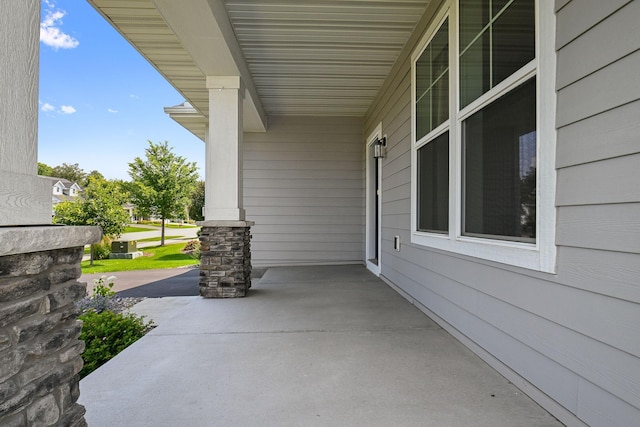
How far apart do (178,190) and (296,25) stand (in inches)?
452

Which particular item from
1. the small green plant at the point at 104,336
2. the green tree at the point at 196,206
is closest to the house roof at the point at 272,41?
the small green plant at the point at 104,336

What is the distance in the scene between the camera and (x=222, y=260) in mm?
4246

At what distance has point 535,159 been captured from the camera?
187 centimetres

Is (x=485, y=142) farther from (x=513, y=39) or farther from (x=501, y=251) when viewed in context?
(x=501, y=251)

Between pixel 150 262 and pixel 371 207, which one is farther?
pixel 150 262

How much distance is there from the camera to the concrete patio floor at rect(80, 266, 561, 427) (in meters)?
1.73

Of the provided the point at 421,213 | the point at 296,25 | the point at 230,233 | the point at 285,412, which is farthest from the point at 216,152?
the point at 285,412

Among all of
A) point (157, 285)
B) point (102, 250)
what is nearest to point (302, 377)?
point (157, 285)

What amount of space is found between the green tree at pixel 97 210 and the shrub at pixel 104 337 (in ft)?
29.9

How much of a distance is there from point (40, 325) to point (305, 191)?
6049mm

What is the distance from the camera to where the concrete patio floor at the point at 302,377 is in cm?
173

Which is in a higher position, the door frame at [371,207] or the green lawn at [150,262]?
the door frame at [371,207]

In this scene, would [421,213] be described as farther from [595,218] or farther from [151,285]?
[151,285]

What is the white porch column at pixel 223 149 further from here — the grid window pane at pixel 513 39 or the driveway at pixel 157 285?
the grid window pane at pixel 513 39
